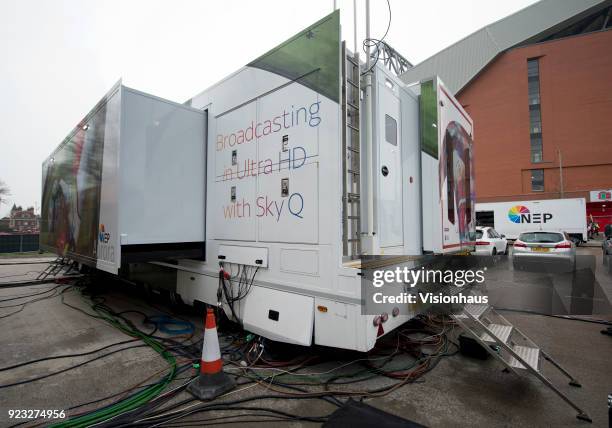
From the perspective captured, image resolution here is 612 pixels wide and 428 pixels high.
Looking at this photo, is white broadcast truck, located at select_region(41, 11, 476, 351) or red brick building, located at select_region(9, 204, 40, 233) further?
red brick building, located at select_region(9, 204, 40, 233)

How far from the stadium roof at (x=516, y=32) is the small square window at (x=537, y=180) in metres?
12.6

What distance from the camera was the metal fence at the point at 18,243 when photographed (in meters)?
17.8

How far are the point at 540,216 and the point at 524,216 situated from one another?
0.83 metres

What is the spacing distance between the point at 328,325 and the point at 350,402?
0.63 m

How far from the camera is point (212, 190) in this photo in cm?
436

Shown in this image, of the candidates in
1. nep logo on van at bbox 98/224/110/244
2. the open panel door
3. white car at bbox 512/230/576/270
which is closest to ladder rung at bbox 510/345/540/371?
the open panel door

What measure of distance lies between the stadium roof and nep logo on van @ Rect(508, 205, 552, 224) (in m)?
16.8

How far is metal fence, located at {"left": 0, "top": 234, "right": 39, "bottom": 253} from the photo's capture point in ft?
58.3

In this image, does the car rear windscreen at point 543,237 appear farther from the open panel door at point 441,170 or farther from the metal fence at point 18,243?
the metal fence at point 18,243

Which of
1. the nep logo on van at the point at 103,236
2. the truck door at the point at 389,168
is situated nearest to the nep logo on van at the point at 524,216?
the truck door at the point at 389,168

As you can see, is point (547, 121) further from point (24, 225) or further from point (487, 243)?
point (24, 225)

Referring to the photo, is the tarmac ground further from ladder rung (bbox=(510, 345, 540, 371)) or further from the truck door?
the truck door

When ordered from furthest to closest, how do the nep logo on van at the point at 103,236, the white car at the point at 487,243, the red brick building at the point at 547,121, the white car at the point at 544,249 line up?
the red brick building at the point at 547,121 → the white car at the point at 487,243 → the white car at the point at 544,249 → the nep logo on van at the point at 103,236

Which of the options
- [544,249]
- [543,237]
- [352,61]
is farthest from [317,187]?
[543,237]
